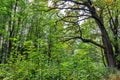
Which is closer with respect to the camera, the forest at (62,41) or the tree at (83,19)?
the forest at (62,41)

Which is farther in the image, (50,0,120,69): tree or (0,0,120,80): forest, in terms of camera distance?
(50,0,120,69): tree

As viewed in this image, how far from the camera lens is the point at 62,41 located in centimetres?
1611

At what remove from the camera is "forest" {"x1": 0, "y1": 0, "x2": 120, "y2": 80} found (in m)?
7.10

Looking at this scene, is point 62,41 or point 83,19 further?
point 83,19

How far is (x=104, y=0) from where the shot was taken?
14328 mm

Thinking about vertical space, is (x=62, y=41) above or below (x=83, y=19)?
below

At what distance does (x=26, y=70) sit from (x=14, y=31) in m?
20.1

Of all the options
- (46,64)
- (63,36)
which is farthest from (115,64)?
(46,64)

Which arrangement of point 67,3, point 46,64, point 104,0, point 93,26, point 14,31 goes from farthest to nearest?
A: point 14,31, point 93,26, point 67,3, point 104,0, point 46,64

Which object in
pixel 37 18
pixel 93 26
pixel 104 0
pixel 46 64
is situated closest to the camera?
pixel 46 64

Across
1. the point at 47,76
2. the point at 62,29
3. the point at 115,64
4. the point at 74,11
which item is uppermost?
the point at 74,11

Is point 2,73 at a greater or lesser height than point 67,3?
lesser

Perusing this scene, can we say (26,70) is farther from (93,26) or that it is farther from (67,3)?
(93,26)

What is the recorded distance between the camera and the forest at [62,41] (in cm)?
710
